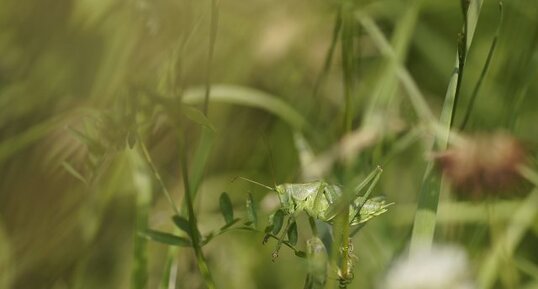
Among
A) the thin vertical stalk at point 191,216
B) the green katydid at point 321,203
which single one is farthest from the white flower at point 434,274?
the thin vertical stalk at point 191,216

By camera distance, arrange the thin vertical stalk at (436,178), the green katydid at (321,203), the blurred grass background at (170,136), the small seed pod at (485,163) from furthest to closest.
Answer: the blurred grass background at (170,136) → the small seed pod at (485,163) → the thin vertical stalk at (436,178) → the green katydid at (321,203)

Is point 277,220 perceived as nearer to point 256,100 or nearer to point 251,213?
point 251,213

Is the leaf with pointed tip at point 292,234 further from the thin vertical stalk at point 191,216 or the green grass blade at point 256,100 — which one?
the green grass blade at point 256,100

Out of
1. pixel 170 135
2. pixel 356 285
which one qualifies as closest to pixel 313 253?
pixel 356 285

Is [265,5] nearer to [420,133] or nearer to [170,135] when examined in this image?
[170,135]

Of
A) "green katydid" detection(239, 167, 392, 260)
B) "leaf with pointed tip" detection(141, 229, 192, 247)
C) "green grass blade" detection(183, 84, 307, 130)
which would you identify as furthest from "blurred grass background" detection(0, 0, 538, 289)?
"green katydid" detection(239, 167, 392, 260)
